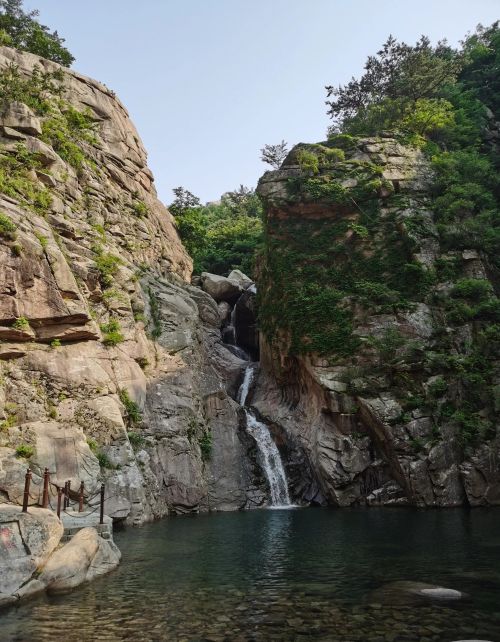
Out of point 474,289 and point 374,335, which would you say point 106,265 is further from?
point 474,289

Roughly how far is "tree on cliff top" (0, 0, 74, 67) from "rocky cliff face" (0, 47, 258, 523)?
4.06m

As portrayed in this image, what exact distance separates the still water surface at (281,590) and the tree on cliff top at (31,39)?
35.5 metres

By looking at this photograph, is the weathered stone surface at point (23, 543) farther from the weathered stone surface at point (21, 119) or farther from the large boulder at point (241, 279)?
the large boulder at point (241, 279)

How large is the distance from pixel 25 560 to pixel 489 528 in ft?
47.3

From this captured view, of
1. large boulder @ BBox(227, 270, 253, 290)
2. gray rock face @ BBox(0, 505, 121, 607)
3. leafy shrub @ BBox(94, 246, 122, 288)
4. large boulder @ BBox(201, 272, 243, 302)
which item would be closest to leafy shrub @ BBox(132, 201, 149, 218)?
leafy shrub @ BBox(94, 246, 122, 288)

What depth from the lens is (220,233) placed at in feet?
199

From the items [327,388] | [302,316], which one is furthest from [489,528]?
[302,316]

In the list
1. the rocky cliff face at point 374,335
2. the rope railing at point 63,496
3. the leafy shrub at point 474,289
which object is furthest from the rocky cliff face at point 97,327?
the leafy shrub at point 474,289

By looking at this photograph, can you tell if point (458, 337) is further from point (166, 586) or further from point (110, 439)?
point (166, 586)

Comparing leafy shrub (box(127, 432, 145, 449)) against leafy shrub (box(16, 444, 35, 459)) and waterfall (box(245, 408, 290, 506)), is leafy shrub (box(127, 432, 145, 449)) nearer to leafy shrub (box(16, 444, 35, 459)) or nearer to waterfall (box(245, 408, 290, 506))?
leafy shrub (box(16, 444, 35, 459))

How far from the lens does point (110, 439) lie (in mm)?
20797

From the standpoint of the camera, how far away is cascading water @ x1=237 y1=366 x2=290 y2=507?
2716 centimetres

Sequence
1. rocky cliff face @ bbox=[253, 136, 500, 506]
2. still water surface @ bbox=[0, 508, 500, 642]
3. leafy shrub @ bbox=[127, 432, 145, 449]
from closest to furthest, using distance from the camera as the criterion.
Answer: still water surface @ bbox=[0, 508, 500, 642] < leafy shrub @ bbox=[127, 432, 145, 449] < rocky cliff face @ bbox=[253, 136, 500, 506]

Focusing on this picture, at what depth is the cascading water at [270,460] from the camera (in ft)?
89.1
